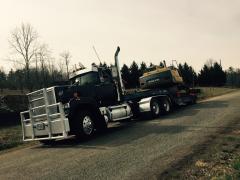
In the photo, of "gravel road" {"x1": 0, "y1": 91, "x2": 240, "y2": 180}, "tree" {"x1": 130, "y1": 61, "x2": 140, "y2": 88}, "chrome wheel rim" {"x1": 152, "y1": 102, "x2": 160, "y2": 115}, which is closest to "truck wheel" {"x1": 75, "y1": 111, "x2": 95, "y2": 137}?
"gravel road" {"x1": 0, "y1": 91, "x2": 240, "y2": 180}

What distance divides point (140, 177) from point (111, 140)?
4.85 meters

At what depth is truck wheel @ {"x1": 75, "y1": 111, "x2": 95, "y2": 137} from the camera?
1190cm

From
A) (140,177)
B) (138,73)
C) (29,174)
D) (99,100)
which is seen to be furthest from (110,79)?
(138,73)

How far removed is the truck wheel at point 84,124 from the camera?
468 inches

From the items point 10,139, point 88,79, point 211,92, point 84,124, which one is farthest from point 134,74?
point 84,124

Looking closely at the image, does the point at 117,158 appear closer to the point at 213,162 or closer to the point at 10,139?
the point at 213,162

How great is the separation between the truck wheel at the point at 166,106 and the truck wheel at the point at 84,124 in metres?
6.66

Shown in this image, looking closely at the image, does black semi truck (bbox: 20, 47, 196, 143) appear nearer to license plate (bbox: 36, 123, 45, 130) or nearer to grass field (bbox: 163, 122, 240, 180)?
license plate (bbox: 36, 123, 45, 130)

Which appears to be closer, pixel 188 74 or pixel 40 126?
pixel 40 126

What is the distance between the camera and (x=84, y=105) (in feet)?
41.2

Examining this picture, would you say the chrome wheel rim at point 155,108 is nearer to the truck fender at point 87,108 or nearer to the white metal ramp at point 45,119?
the truck fender at point 87,108

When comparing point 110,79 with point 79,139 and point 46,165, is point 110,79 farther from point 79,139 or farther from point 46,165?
point 46,165

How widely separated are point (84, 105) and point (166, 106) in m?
7.59

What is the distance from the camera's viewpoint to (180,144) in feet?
29.6
